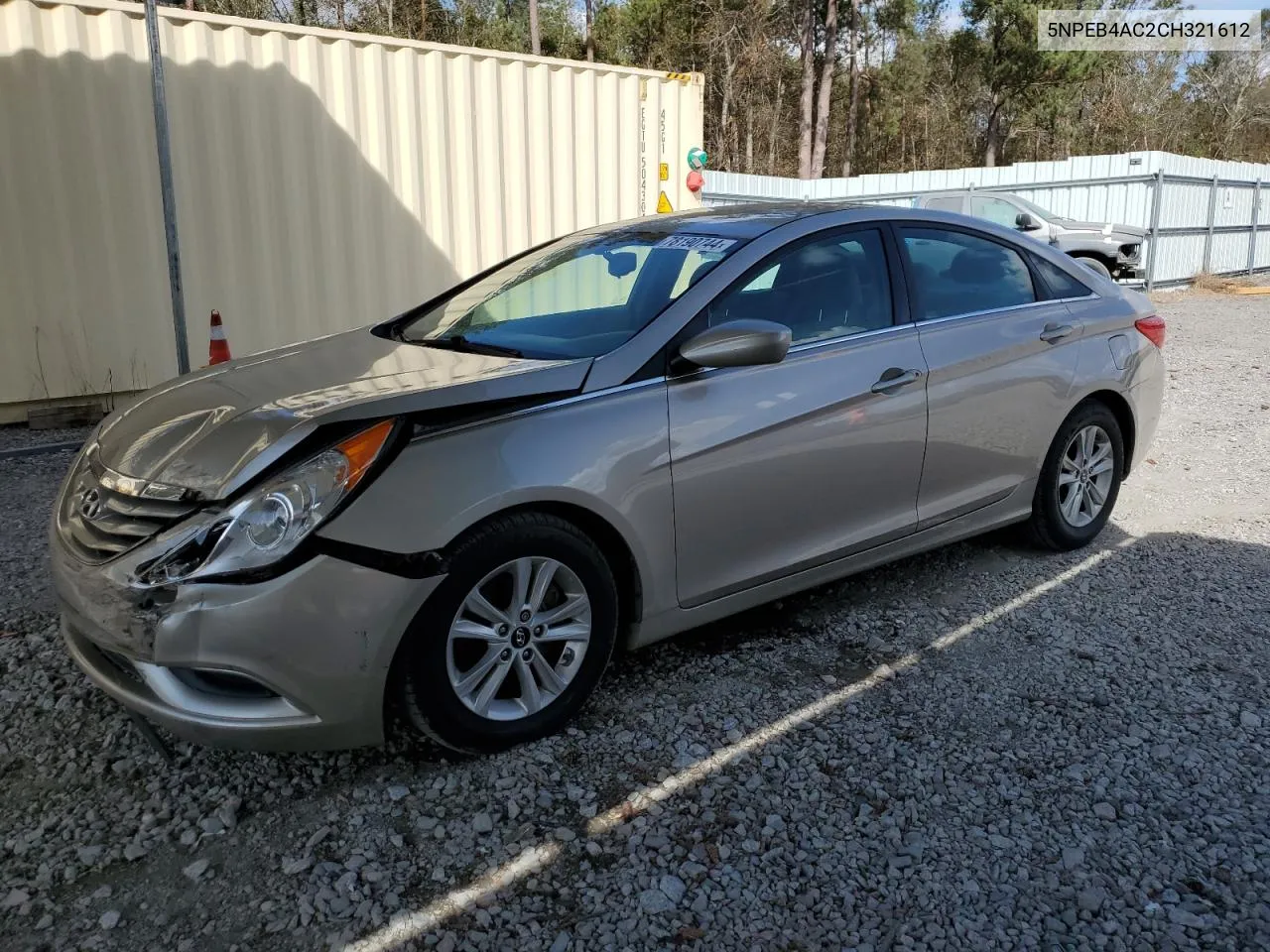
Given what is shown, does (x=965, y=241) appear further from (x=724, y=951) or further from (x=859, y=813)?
(x=724, y=951)

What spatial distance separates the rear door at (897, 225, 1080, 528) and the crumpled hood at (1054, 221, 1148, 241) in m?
13.3

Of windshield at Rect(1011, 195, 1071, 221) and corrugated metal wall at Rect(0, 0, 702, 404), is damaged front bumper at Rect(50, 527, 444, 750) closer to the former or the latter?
corrugated metal wall at Rect(0, 0, 702, 404)

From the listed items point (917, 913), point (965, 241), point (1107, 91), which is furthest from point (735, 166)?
point (917, 913)

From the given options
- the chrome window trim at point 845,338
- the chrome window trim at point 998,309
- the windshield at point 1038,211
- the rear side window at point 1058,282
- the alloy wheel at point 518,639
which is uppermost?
the windshield at point 1038,211

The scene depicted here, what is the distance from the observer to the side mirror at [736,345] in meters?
2.97

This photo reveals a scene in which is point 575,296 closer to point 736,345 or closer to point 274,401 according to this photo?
point 736,345

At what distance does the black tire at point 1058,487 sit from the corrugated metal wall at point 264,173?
562 centimetres

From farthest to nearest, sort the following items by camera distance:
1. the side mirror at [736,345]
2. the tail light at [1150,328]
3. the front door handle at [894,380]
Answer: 1. the tail light at [1150,328]
2. the front door handle at [894,380]
3. the side mirror at [736,345]

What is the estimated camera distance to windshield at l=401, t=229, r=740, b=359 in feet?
10.5

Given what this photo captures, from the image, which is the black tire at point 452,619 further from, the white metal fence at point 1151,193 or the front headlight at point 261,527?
the white metal fence at point 1151,193

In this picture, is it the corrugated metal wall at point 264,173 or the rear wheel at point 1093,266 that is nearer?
the rear wheel at point 1093,266

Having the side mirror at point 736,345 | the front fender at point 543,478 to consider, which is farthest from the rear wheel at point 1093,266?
the front fender at point 543,478

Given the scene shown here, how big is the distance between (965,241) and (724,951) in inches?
119

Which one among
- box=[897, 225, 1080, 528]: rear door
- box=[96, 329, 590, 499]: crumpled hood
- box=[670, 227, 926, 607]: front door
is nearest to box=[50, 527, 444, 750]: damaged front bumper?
box=[96, 329, 590, 499]: crumpled hood
